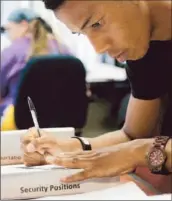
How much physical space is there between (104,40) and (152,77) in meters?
0.18

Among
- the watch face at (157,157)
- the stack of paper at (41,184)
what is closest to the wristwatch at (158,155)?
the watch face at (157,157)

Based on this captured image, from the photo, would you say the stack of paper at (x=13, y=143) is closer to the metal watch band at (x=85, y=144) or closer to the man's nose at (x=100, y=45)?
the metal watch band at (x=85, y=144)

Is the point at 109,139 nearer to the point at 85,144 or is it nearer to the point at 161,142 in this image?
the point at 85,144

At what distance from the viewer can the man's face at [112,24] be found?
0.65 metres

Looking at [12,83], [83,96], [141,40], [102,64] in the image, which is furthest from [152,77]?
[102,64]

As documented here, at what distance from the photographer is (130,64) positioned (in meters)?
0.83

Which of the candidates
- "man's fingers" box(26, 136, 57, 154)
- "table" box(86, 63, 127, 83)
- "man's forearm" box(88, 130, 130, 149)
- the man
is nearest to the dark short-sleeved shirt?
the man

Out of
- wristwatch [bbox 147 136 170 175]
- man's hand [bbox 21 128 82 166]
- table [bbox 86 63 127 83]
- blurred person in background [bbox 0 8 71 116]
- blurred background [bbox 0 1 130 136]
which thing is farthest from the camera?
table [bbox 86 63 127 83]

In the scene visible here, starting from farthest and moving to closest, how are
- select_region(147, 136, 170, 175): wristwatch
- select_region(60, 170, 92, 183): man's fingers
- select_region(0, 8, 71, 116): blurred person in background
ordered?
select_region(0, 8, 71, 116): blurred person in background → select_region(60, 170, 92, 183): man's fingers → select_region(147, 136, 170, 175): wristwatch

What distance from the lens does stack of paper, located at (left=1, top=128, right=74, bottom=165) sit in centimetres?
99

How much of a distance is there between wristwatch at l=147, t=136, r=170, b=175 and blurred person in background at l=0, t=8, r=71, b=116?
0.70 meters

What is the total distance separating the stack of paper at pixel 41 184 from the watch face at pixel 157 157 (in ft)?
0.41

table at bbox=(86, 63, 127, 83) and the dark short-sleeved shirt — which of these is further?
table at bbox=(86, 63, 127, 83)

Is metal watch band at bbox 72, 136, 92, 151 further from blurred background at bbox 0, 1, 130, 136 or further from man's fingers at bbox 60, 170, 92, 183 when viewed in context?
blurred background at bbox 0, 1, 130, 136
